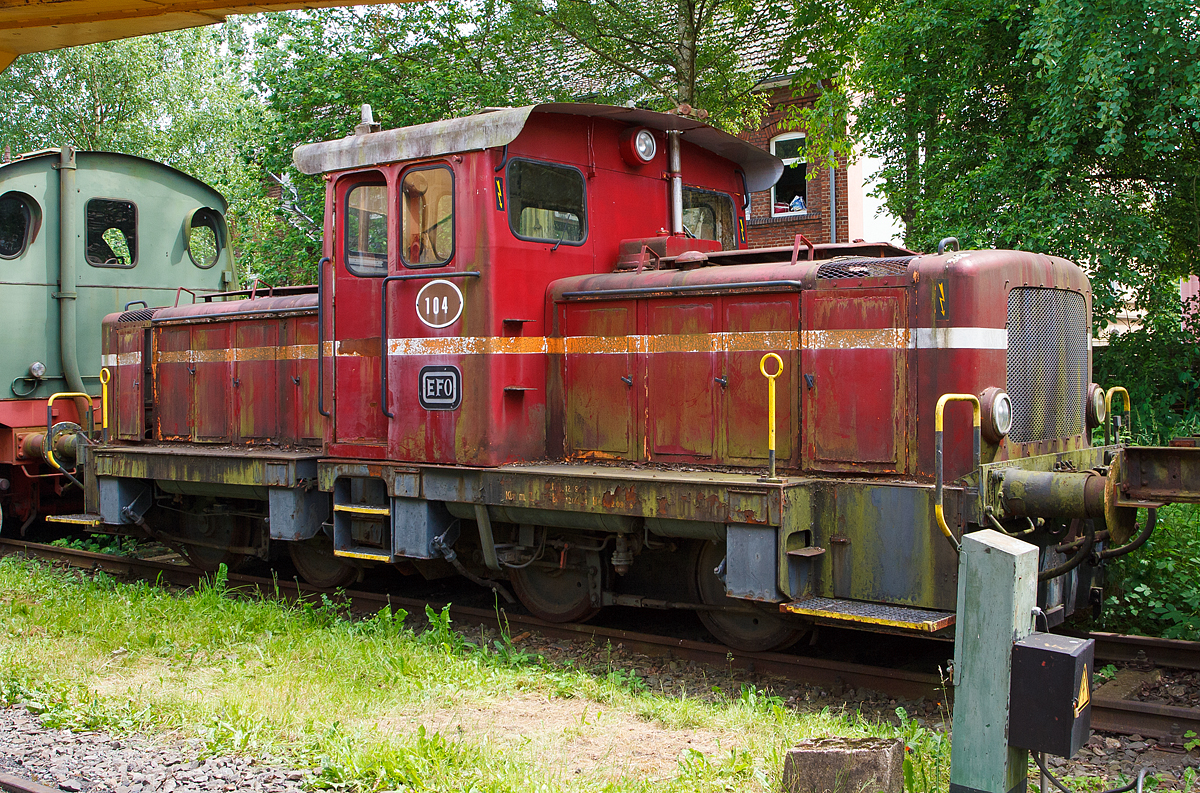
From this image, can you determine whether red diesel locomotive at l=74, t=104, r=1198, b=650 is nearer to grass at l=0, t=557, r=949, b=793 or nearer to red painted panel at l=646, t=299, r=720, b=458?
red painted panel at l=646, t=299, r=720, b=458

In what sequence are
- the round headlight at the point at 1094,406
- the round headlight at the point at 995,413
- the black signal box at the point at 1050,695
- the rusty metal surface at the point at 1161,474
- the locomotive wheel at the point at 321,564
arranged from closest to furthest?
the black signal box at the point at 1050,695
the rusty metal surface at the point at 1161,474
the round headlight at the point at 995,413
the round headlight at the point at 1094,406
the locomotive wheel at the point at 321,564

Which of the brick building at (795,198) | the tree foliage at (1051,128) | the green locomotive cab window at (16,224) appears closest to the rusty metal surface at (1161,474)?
the tree foliage at (1051,128)

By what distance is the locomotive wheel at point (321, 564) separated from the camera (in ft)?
27.2

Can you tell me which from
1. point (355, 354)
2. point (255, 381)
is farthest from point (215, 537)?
point (355, 354)

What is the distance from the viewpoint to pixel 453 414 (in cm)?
672

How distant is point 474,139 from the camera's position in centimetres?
650

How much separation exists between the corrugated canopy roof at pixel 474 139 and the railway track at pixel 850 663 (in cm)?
311

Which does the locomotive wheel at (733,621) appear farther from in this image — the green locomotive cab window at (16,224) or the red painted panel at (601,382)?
the green locomotive cab window at (16,224)

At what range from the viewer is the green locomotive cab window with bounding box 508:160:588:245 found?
21.9 ft

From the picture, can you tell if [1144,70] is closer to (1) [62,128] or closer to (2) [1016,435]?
(2) [1016,435]

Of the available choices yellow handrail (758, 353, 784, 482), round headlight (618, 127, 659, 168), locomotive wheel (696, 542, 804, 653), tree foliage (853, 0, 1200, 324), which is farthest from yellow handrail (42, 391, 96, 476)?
tree foliage (853, 0, 1200, 324)

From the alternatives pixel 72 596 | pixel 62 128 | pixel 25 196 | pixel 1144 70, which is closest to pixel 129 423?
pixel 72 596

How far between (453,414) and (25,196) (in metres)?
6.30

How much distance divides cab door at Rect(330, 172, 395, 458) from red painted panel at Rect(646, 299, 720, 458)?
6.45 ft
